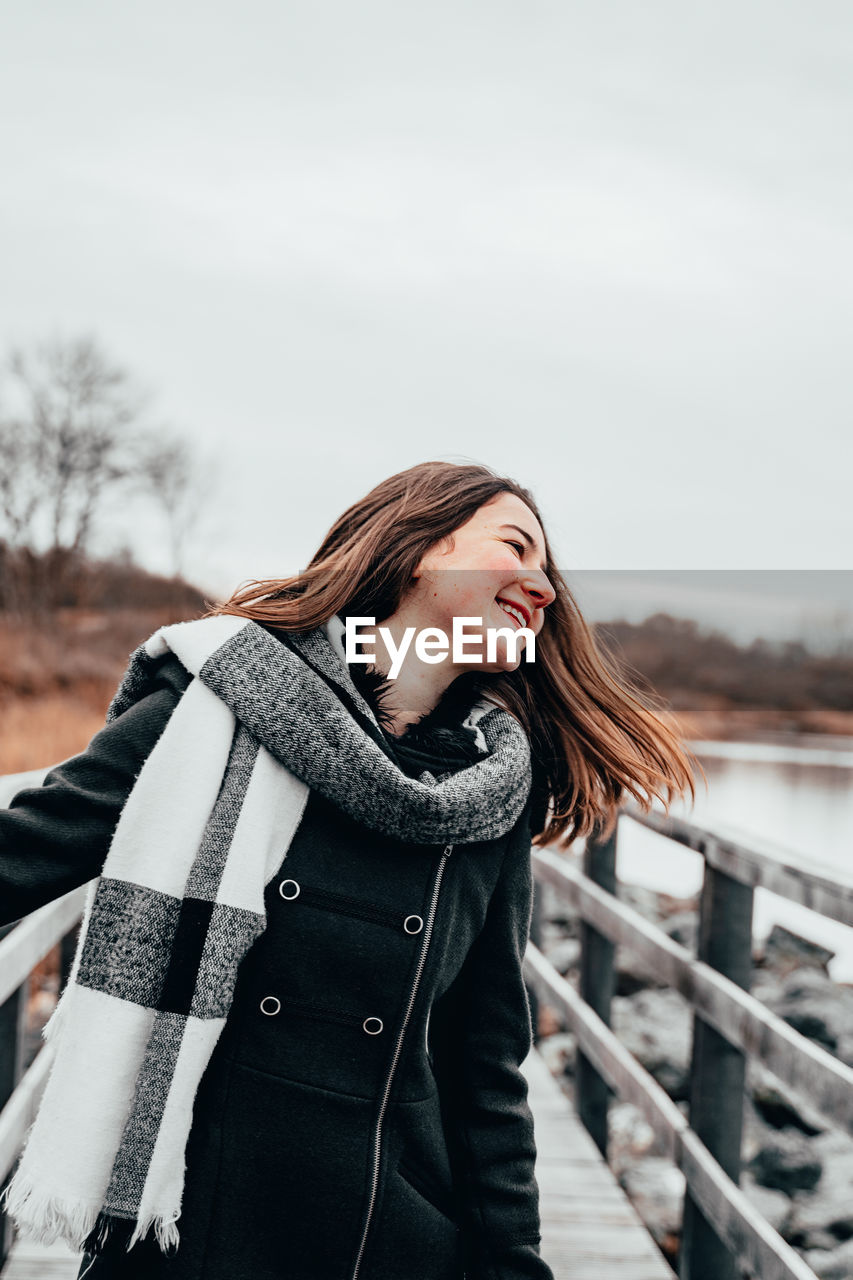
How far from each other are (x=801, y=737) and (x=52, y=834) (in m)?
33.4

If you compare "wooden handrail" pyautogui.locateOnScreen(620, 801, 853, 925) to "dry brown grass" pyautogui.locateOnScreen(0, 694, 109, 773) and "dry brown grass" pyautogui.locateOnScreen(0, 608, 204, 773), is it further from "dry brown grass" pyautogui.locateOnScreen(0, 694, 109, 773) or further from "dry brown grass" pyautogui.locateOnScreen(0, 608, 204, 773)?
"dry brown grass" pyautogui.locateOnScreen(0, 694, 109, 773)

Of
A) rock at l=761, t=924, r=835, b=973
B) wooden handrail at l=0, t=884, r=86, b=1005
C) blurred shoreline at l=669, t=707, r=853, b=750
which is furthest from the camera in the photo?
blurred shoreline at l=669, t=707, r=853, b=750

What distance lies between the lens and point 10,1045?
198 cm

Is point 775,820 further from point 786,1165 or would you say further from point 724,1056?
point 724,1056

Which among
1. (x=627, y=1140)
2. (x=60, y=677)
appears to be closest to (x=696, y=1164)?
(x=627, y=1140)

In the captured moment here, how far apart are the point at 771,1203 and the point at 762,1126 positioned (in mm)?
672

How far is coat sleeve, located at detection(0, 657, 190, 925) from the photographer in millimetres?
1090

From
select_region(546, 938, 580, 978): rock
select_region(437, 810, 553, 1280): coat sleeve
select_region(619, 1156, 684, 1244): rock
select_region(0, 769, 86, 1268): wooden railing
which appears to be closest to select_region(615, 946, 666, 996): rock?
select_region(546, 938, 580, 978): rock

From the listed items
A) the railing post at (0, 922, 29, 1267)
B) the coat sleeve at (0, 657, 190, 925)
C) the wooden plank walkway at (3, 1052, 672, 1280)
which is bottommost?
the wooden plank walkway at (3, 1052, 672, 1280)

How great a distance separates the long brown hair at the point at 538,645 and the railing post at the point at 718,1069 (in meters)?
0.41

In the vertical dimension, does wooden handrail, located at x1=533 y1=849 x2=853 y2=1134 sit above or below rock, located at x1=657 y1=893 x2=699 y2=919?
above

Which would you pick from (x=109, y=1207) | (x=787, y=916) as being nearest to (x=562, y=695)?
(x=109, y=1207)

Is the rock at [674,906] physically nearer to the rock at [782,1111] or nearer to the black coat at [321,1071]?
the rock at [782,1111]

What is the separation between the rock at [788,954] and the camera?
8.15 m
